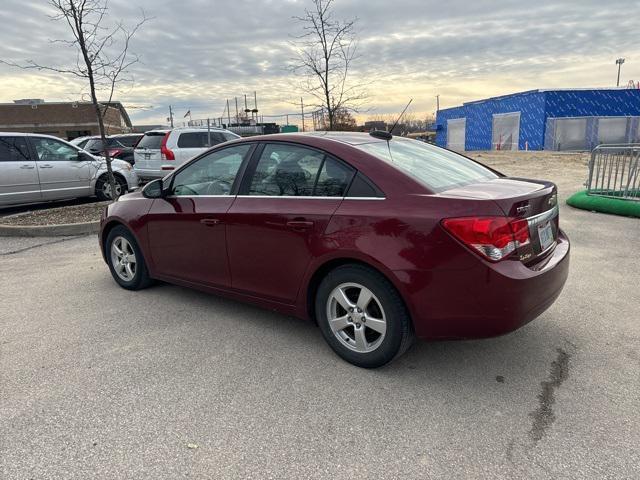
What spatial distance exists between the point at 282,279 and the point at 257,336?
59 cm

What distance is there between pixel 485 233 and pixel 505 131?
A: 125ft

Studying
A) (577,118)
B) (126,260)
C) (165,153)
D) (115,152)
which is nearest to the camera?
(126,260)

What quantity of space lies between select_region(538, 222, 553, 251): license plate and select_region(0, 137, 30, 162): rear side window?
372 inches

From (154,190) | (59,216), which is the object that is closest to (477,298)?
(154,190)

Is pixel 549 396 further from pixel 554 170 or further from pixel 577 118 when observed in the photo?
pixel 577 118

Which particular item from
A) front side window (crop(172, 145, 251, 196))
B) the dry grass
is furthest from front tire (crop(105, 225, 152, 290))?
the dry grass

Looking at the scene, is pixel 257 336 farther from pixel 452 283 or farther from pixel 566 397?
pixel 566 397

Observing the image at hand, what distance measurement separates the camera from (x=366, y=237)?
298 centimetres

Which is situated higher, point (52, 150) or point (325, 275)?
point (52, 150)

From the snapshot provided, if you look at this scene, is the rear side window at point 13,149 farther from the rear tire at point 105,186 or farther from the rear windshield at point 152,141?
the rear windshield at point 152,141

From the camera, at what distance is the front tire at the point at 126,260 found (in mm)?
4801

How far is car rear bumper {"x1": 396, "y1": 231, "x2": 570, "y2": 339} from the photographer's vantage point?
2680 millimetres

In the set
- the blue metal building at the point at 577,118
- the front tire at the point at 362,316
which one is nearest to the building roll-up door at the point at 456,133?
the blue metal building at the point at 577,118

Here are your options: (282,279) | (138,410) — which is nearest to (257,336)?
(282,279)
